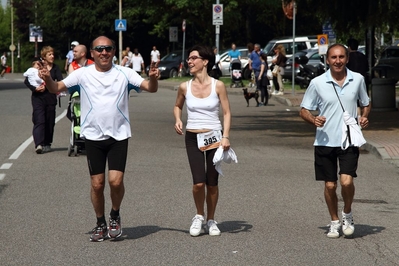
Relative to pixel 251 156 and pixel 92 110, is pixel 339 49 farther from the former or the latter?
pixel 251 156

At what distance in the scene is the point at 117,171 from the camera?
8500 millimetres

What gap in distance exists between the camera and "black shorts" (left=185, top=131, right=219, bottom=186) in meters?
8.75

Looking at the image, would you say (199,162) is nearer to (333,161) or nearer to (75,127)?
(333,161)

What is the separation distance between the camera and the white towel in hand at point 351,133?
8516 mm

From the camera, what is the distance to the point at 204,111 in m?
8.77

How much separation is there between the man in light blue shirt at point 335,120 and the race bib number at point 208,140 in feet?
2.57

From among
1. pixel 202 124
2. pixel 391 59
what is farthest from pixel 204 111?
pixel 391 59

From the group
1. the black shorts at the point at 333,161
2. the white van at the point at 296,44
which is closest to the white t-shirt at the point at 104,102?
the black shorts at the point at 333,161

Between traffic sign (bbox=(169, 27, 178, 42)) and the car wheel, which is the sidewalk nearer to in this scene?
the car wheel

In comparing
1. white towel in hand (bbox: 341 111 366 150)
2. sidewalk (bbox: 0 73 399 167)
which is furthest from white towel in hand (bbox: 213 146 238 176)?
sidewalk (bbox: 0 73 399 167)

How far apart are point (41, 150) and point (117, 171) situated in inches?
300

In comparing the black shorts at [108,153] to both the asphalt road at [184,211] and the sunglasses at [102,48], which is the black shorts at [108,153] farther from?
the sunglasses at [102,48]

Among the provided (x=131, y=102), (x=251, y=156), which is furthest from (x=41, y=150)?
(x=131, y=102)

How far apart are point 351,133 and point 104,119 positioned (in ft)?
6.64
